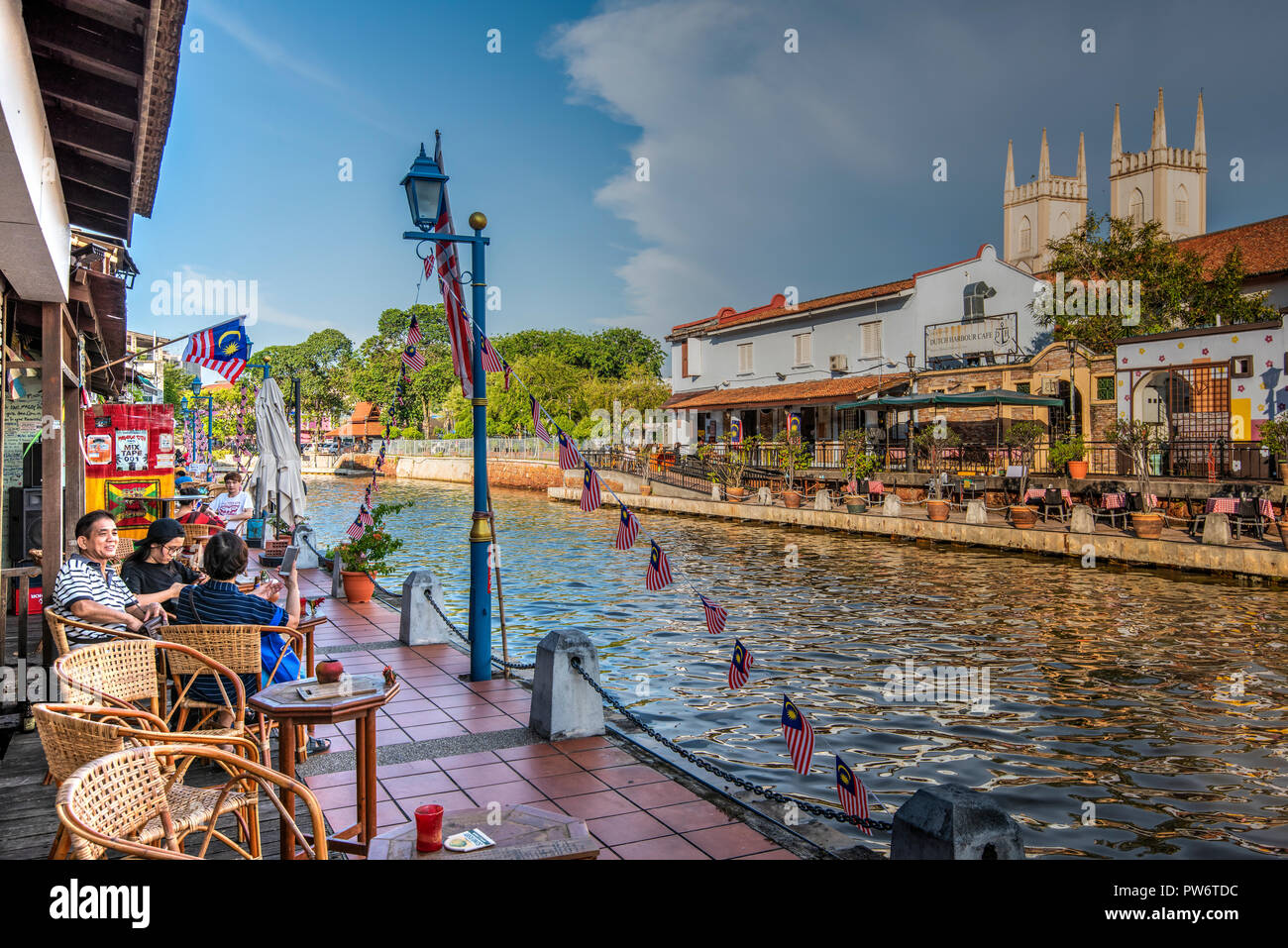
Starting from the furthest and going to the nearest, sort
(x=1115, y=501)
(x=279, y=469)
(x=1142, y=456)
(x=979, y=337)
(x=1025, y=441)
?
(x=979, y=337), (x=1025, y=441), (x=1142, y=456), (x=1115, y=501), (x=279, y=469)

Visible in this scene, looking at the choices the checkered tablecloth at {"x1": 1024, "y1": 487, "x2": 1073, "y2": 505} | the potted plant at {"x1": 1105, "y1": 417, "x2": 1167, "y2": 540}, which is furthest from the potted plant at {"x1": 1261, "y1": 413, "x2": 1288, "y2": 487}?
the checkered tablecloth at {"x1": 1024, "y1": 487, "x2": 1073, "y2": 505}

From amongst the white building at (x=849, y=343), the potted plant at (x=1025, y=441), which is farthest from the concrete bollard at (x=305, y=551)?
the white building at (x=849, y=343)

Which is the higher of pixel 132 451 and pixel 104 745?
pixel 132 451

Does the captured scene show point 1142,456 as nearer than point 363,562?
No

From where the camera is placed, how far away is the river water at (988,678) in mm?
6031

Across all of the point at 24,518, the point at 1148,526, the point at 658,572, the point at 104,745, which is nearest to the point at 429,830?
the point at 104,745

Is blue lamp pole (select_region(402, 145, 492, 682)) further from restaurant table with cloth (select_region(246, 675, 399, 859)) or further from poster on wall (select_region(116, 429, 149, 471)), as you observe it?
poster on wall (select_region(116, 429, 149, 471))

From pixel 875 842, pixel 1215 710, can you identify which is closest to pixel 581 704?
pixel 875 842

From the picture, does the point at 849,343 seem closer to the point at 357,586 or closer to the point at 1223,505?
the point at 1223,505

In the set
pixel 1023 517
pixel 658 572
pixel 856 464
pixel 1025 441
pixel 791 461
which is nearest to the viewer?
pixel 658 572

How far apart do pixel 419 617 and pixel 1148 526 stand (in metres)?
15.0

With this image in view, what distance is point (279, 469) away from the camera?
534 inches

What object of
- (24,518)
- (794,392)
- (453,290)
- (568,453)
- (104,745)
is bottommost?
(104,745)

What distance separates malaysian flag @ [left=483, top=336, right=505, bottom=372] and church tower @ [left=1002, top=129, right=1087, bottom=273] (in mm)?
73364
